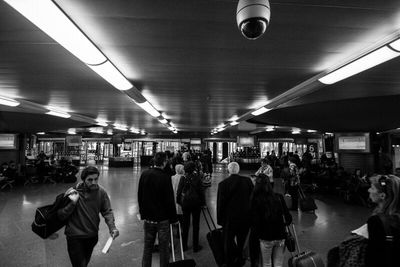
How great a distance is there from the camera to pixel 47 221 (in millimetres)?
2266

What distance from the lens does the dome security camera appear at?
5.50 feet

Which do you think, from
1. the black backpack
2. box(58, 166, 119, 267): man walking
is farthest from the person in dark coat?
box(58, 166, 119, 267): man walking

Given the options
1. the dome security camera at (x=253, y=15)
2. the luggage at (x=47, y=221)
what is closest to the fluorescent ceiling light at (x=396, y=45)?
the dome security camera at (x=253, y=15)

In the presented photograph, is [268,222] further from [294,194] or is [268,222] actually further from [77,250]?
[294,194]

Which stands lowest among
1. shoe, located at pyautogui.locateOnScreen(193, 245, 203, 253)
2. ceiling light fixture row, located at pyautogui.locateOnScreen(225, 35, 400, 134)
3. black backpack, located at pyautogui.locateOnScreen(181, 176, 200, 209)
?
shoe, located at pyautogui.locateOnScreen(193, 245, 203, 253)

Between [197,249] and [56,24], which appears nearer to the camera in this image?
[56,24]

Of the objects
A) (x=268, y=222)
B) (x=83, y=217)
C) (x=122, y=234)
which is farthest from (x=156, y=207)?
(x=122, y=234)

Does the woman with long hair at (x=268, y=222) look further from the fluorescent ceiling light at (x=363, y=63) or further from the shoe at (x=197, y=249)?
the fluorescent ceiling light at (x=363, y=63)

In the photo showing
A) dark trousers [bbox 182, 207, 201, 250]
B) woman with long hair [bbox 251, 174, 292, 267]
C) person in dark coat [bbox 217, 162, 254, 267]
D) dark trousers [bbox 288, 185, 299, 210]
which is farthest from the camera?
dark trousers [bbox 288, 185, 299, 210]

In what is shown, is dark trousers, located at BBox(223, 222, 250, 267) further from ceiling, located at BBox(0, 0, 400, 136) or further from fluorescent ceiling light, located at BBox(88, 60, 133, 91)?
fluorescent ceiling light, located at BBox(88, 60, 133, 91)

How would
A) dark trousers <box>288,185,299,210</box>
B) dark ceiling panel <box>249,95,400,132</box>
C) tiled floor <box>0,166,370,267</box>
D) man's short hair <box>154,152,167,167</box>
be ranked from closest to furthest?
man's short hair <box>154,152,167,167</box>
tiled floor <box>0,166,370,267</box>
dark ceiling panel <box>249,95,400,132</box>
dark trousers <box>288,185,299,210</box>

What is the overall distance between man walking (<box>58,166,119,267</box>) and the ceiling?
168 cm

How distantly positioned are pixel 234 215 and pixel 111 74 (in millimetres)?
2932

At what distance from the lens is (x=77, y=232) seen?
2.37m
